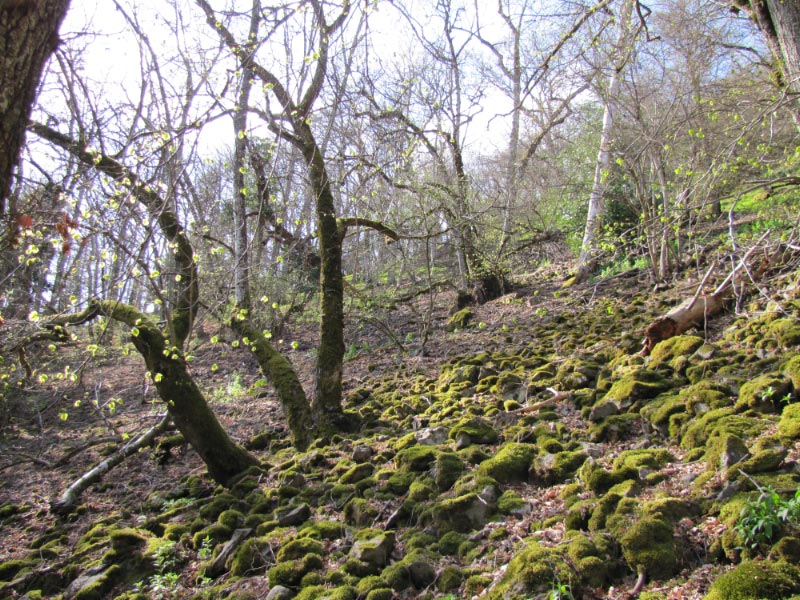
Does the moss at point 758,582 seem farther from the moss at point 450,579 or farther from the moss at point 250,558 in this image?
the moss at point 250,558

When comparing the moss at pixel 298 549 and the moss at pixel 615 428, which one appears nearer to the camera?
the moss at pixel 298 549

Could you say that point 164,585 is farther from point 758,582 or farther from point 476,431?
point 758,582

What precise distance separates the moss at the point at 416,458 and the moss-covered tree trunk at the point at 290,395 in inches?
58.7

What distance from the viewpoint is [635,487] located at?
312cm

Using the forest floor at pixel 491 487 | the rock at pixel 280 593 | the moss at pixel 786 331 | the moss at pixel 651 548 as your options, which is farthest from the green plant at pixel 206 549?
the moss at pixel 786 331

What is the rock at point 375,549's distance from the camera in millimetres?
3283

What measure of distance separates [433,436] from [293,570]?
186 cm

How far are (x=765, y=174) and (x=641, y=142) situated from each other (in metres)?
1.81

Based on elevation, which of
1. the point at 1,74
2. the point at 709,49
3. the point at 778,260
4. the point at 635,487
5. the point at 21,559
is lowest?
the point at 21,559

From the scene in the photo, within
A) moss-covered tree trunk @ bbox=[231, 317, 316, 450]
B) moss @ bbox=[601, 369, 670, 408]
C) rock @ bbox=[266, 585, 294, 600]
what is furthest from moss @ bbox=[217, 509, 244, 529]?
moss @ bbox=[601, 369, 670, 408]

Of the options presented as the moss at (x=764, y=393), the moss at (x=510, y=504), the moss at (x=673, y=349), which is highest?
the moss at (x=673, y=349)

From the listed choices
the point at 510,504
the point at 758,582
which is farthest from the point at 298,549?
the point at 758,582

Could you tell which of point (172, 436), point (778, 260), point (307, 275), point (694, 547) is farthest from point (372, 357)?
point (694, 547)

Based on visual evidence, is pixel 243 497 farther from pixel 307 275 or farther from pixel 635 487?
pixel 307 275
